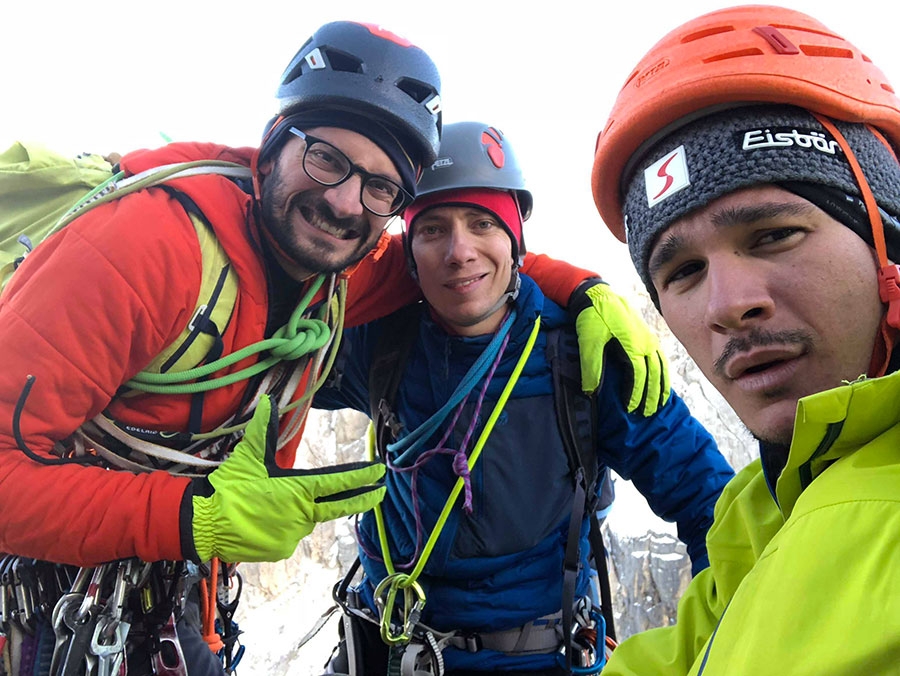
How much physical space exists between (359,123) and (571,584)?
240 cm

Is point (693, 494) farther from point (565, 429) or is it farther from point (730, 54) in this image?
point (730, 54)

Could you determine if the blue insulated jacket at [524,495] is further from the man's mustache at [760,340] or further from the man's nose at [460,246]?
the man's mustache at [760,340]

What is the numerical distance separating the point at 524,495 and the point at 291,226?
1.66 metres

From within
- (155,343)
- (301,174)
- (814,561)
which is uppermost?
(301,174)

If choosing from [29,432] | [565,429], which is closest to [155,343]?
[29,432]

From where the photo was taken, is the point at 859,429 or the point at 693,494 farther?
the point at 693,494

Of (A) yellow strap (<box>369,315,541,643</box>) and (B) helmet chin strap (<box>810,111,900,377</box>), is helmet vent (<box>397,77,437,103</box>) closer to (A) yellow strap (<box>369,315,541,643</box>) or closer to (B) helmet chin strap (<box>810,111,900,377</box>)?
(A) yellow strap (<box>369,315,541,643</box>)

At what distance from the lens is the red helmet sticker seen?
9.72 ft

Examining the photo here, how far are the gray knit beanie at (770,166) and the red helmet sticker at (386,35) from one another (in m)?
1.95

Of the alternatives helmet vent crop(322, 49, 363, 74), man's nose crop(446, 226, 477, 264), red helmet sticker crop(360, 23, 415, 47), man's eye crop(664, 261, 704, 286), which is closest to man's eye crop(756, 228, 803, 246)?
man's eye crop(664, 261, 704, 286)

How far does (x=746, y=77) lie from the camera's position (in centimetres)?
142

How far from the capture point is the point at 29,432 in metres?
2.00

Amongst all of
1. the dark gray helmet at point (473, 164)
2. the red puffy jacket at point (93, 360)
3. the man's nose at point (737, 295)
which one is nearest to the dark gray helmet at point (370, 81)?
the dark gray helmet at point (473, 164)

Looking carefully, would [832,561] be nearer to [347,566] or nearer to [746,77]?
[746,77]
